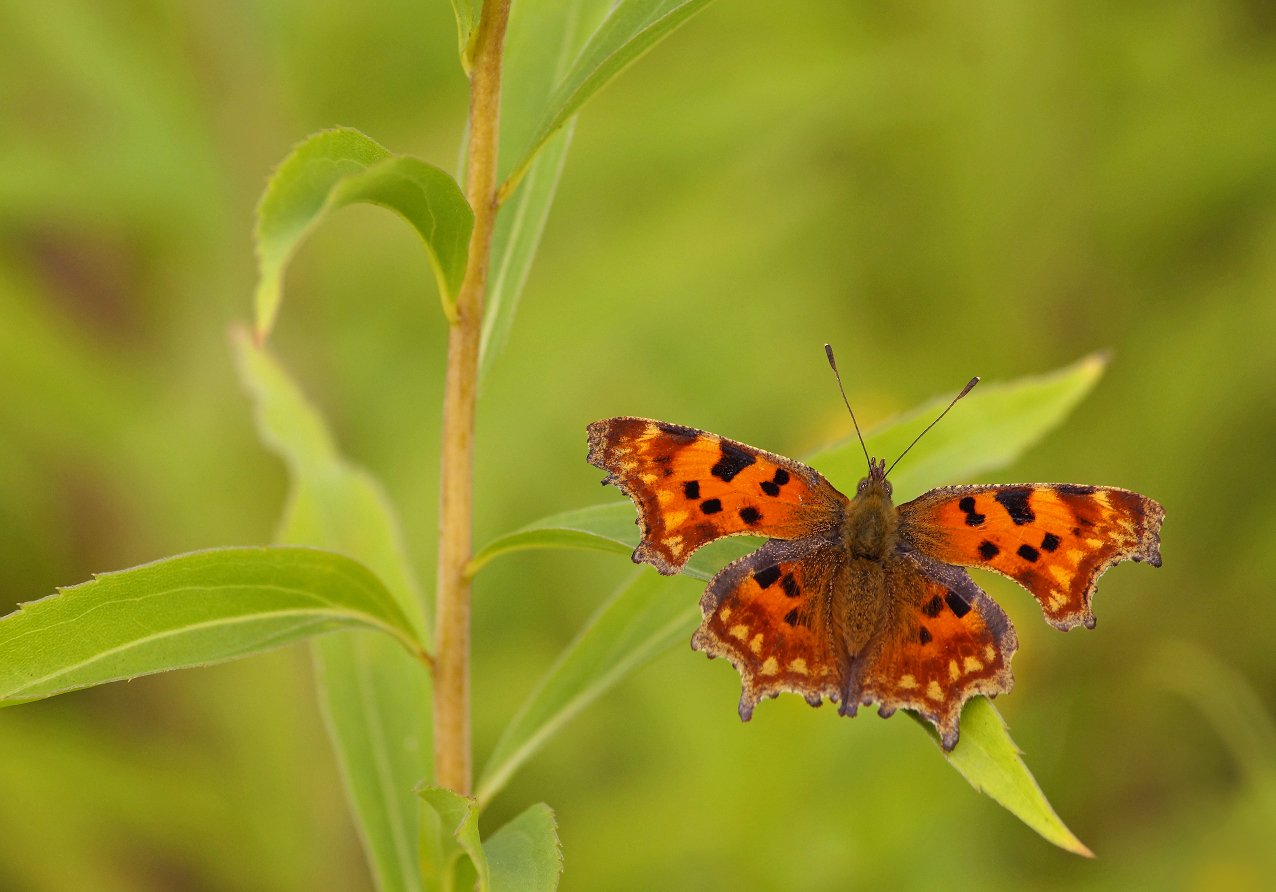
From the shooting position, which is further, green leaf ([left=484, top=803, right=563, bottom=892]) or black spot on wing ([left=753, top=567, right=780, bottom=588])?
black spot on wing ([left=753, top=567, right=780, bottom=588])

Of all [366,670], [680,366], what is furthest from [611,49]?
[680,366]

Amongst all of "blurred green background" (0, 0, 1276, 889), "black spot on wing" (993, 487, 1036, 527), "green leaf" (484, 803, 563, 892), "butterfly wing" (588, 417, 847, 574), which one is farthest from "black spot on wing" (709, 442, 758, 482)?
"blurred green background" (0, 0, 1276, 889)

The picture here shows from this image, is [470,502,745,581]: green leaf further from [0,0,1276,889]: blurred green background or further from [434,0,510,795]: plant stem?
[0,0,1276,889]: blurred green background

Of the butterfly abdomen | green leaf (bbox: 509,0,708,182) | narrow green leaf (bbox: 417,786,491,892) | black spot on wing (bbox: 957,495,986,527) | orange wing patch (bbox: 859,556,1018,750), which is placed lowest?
narrow green leaf (bbox: 417,786,491,892)

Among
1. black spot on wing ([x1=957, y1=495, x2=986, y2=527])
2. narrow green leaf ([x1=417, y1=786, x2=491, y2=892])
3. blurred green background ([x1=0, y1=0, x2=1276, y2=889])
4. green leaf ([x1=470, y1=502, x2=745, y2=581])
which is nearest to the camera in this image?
narrow green leaf ([x1=417, y1=786, x2=491, y2=892])

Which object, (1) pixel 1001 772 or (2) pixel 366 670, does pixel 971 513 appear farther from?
(2) pixel 366 670

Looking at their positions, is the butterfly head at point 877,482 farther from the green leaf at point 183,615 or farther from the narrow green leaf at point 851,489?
the green leaf at point 183,615
